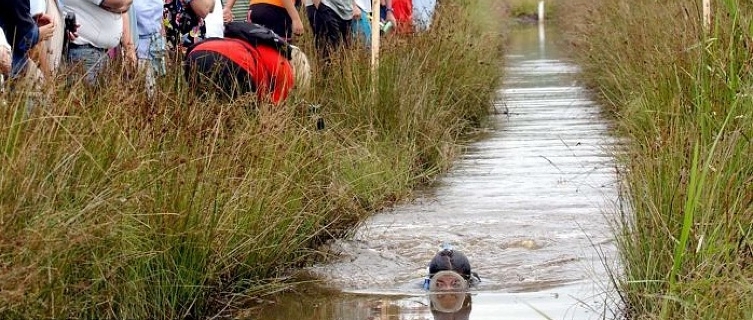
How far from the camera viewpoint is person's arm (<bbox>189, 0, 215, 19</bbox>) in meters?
8.98

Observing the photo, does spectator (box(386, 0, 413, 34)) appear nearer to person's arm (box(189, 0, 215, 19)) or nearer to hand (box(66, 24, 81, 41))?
person's arm (box(189, 0, 215, 19))

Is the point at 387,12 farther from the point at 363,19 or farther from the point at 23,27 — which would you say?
the point at 23,27

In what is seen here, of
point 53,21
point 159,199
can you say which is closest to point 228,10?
point 53,21

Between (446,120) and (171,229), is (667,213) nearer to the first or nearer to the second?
(171,229)

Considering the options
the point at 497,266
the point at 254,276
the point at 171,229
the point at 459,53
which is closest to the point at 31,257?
the point at 171,229

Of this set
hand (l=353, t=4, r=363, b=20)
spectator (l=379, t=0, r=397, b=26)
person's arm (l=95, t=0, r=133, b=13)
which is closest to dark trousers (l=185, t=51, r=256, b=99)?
person's arm (l=95, t=0, r=133, b=13)

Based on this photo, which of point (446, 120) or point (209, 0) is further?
point (446, 120)

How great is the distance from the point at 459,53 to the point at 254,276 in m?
5.63

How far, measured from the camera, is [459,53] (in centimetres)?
1123

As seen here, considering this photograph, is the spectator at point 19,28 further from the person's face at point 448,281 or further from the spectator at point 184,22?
the spectator at point 184,22

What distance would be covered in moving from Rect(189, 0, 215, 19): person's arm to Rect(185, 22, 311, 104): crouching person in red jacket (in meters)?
1.03

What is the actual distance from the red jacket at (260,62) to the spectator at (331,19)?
2.66 metres

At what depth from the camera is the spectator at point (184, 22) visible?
9.20 meters

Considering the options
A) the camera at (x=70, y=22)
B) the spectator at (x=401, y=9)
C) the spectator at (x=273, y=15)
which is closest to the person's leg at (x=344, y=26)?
the spectator at (x=273, y=15)
